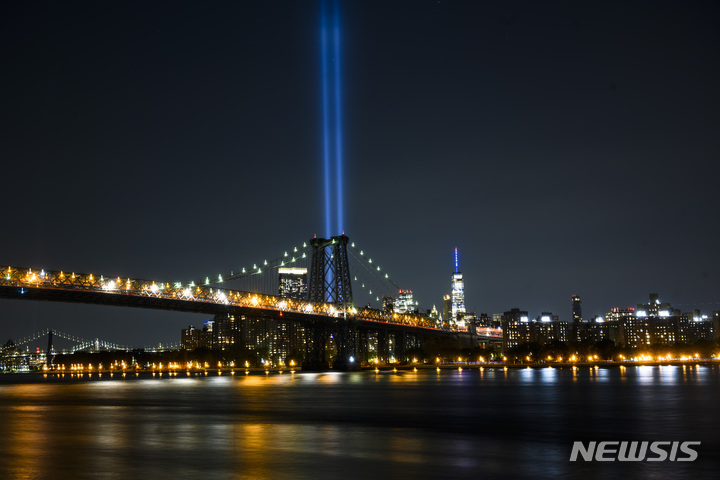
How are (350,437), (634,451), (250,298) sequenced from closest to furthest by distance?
1. (634,451)
2. (350,437)
3. (250,298)

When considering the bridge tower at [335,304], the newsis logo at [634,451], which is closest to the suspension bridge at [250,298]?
the bridge tower at [335,304]

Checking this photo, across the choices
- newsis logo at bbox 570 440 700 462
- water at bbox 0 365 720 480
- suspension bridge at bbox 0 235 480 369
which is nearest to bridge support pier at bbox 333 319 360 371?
suspension bridge at bbox 0 235 480 369

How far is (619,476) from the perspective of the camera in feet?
50.6

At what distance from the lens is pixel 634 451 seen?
19328 mm

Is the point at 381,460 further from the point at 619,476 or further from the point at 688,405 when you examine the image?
the point at 688,405

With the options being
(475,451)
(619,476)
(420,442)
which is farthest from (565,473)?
(420,442)

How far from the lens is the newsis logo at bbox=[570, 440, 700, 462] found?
17.8 meters

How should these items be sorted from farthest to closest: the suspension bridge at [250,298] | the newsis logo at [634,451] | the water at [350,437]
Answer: the suspension bridge at [250,298]
the newsis logo at [634,451]
the water at [350,437]

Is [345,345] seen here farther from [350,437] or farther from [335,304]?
[350,437]

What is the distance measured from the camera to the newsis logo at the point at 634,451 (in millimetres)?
17828

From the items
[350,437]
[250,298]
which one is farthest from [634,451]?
[250,298]

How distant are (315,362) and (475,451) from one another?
108 metres

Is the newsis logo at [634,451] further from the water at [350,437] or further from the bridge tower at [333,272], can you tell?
the bridge tower at [333,272]

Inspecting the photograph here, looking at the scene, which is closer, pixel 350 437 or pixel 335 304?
pixel 350 437
